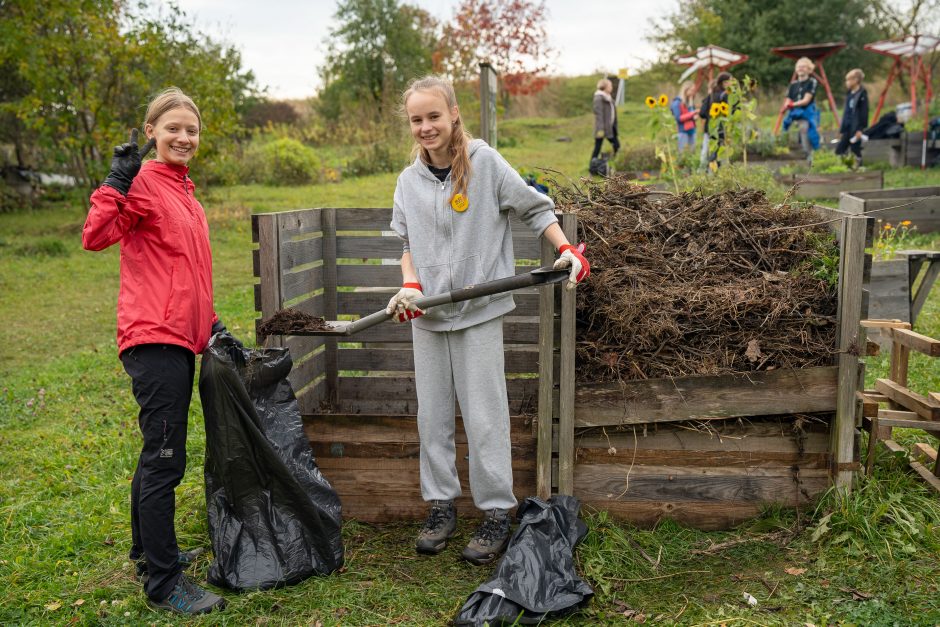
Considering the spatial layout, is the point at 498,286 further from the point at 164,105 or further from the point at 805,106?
the point at 805,106

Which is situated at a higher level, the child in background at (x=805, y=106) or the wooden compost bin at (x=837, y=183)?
the child in background at (x=805, y=106)

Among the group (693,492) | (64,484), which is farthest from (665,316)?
(64,484)

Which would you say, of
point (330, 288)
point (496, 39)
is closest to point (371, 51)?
point (496, 39)

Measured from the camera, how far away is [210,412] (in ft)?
10.6

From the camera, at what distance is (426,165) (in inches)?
134

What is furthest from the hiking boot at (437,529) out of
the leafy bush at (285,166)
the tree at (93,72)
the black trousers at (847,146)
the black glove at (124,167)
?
the leafy bush at (285,166)

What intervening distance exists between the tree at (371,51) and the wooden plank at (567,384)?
83.5 feet

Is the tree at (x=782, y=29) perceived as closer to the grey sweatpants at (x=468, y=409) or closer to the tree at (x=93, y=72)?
the tree at (x=93, y=72)

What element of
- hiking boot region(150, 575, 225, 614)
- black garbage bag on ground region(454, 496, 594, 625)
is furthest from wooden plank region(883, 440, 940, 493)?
hiking boot region(150, 575, 225, 614)

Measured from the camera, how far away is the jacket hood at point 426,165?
131 inches

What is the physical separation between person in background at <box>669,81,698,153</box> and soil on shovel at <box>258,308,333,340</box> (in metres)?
10.7

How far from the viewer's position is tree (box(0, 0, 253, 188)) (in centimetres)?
1273

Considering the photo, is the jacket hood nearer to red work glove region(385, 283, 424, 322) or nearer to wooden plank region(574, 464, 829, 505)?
red work glove region(385, 283, 424, 322)

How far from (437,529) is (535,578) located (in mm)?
579
